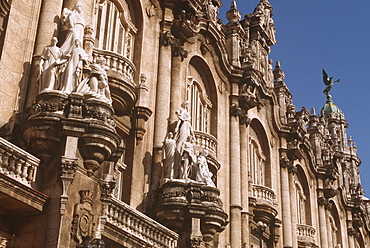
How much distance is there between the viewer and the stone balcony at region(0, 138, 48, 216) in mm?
16000

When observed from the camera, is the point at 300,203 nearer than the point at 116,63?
No

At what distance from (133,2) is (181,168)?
851cm

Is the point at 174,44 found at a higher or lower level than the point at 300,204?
higher

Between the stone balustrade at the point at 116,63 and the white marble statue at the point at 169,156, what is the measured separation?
3190 mm

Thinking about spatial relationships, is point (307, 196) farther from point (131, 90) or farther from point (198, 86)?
point (131, 90)

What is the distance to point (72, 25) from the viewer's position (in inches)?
797

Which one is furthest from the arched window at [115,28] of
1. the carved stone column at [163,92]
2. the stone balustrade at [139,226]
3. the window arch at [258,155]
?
the window arch at [258,155]

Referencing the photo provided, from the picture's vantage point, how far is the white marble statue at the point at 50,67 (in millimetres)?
18844

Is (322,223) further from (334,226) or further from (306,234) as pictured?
(334,226)

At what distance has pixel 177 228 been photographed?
24.5m

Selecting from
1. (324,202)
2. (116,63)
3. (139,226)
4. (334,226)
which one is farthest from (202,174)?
(334,226)

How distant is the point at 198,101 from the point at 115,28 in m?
7.65

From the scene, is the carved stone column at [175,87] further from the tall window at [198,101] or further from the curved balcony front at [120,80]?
the curved balcony front at [120,80]

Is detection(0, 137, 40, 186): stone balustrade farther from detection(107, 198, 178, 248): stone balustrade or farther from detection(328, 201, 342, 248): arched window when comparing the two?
detection(328, 201, 342, 248): arched window
